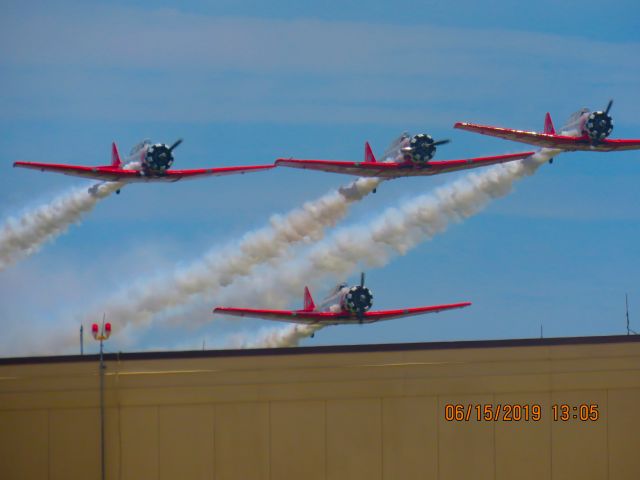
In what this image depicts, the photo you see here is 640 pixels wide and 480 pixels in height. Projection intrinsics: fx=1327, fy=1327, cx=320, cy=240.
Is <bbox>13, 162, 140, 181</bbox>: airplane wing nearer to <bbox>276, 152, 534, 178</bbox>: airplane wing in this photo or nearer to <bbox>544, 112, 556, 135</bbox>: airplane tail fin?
<bbox>276, 152, 534, 178</bbox>: airplane wing

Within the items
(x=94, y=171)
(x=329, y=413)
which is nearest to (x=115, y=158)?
(x=94, y=171)

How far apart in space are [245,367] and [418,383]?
5.26 meters

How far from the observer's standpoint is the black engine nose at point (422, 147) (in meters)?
75.3

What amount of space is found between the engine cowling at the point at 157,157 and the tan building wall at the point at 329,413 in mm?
35443

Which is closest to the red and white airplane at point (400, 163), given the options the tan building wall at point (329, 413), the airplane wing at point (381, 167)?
the airplane wing at point (381, 167)

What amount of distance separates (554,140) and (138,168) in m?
24.8

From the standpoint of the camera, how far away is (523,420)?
132ft

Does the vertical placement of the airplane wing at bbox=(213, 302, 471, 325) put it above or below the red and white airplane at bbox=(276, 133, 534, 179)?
below

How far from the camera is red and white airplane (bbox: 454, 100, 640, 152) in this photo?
76.3 metres
